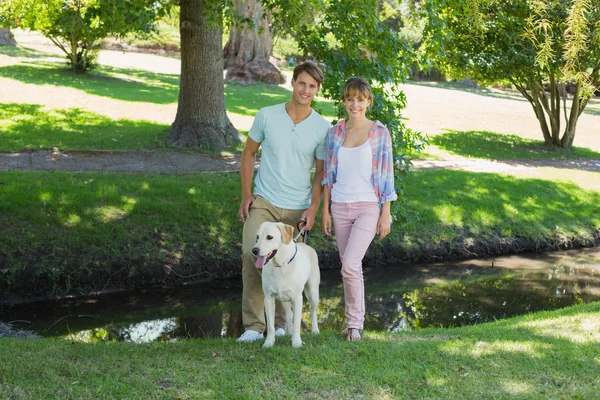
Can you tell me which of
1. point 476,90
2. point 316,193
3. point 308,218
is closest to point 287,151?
point 316,193

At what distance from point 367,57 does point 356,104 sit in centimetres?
349

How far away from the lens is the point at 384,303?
34.6 feet

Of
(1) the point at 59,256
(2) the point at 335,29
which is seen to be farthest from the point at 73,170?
(2) the point at 335,29

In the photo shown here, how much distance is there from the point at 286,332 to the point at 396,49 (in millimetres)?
4511

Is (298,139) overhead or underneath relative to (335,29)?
underneath

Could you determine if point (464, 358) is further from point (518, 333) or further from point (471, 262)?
point (471, 262)

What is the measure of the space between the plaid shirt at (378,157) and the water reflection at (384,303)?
3.77 metres

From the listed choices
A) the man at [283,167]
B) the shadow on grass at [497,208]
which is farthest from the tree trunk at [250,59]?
the man at [283,167]

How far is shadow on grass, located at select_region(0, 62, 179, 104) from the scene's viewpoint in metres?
24.2

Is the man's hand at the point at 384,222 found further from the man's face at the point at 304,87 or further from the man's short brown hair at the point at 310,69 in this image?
the man's short brown hair at the point at 310,69

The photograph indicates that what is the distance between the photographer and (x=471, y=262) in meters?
12.8

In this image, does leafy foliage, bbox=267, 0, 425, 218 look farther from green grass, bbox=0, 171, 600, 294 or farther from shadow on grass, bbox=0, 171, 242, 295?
shadow on grass, bbox=0, 171, 242, 295

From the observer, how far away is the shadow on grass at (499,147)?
20717 millimetres

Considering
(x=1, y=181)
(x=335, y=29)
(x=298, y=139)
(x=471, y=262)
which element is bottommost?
(x=471, y=262)
